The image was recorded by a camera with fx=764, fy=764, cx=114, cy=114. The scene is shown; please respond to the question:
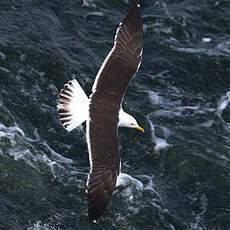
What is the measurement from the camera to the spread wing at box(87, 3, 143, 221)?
23.0 ft

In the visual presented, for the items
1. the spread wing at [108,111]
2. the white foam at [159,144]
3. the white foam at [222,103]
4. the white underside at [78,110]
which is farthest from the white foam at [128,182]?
the white foam at [222,103]

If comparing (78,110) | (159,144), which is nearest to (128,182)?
(159,144)

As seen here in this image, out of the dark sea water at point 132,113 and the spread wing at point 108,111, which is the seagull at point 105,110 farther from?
the dark sea water at point 132,113

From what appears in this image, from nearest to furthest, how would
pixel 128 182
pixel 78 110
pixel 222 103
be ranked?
pixel 78 110 < pixel 128 182 < pixel 222 103

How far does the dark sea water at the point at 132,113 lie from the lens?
8.05 metres

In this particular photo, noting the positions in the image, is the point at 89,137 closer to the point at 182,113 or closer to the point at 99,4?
the point at 182,113

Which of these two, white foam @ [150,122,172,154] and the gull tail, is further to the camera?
white foam @ [150,122,172,154]

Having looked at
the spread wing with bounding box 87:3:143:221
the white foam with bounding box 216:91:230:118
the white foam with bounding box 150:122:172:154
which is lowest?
the white foam with bounding box 216:91:230:118

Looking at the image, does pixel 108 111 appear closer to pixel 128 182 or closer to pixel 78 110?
pixel 78 110

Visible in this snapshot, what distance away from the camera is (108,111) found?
786 centimetres

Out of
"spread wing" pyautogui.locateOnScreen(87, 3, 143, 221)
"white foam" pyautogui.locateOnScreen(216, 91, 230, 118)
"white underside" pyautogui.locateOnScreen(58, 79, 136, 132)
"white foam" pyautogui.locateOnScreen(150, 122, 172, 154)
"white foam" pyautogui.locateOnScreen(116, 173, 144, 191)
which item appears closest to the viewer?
"spread wing" pyautogui.locateOnScreen(87, 3, 143, 221)

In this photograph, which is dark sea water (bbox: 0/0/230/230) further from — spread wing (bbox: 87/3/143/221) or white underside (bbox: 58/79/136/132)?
spread wing (bbox: 87/3/143/221)

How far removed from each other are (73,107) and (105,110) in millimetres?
330

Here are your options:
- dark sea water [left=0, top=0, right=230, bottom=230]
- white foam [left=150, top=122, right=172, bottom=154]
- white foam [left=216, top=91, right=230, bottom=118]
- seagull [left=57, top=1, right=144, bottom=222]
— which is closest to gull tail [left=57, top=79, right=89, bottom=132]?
seagull [left=57, top=1, right=144, bottom=222]
